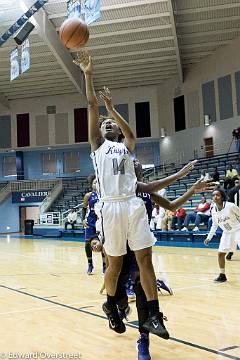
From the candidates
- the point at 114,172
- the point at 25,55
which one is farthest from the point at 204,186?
the point at 25,55

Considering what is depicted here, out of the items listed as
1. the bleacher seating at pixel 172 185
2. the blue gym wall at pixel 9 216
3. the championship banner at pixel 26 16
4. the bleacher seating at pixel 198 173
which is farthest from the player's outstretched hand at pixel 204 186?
the blue gym wall at pixel 9 216

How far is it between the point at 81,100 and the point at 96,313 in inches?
1086

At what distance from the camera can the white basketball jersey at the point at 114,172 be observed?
3479mm

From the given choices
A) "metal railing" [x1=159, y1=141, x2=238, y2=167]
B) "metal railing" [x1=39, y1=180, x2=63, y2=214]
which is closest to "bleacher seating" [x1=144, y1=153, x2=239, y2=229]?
"metal railing" [x1=159, y1=141, x2=238, y2=167]

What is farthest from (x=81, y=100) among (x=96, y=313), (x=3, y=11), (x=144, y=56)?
(x=96, y=313)

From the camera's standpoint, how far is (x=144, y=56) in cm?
2570

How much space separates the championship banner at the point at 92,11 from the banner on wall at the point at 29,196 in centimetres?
1853

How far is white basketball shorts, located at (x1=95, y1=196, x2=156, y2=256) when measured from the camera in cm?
339

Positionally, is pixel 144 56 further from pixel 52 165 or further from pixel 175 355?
pixel 175 355

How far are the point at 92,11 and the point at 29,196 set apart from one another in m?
19.3

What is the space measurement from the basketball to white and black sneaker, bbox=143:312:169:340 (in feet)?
9.61

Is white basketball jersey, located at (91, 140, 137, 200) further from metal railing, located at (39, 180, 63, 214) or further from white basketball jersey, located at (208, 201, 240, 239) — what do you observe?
metal railing, located at (39, 180, 63, 214)

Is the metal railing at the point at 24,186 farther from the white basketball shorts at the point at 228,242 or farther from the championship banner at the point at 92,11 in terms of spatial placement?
the white basketball shorts at the point at 228,242

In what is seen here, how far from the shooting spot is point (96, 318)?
16.0 feet
